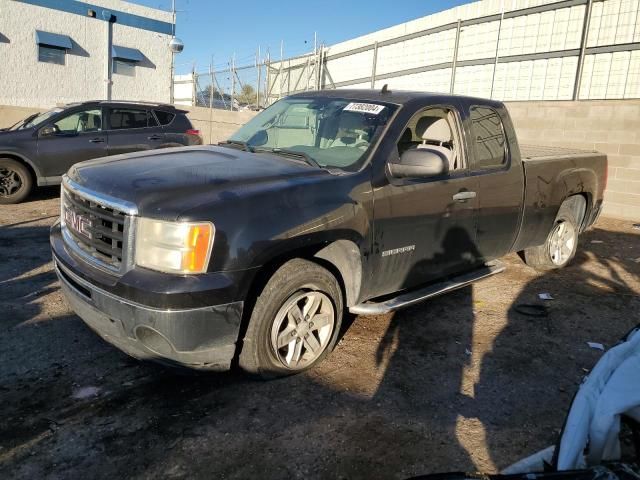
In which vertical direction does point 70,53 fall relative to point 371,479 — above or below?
above

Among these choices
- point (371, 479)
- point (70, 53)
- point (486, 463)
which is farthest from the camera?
point (70, 53)

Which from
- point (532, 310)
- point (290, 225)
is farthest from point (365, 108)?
point (532, 310)

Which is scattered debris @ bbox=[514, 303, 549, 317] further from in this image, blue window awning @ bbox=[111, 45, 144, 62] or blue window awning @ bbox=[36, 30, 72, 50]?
blue window awning @ bbox=[111, 45, 144, 62]

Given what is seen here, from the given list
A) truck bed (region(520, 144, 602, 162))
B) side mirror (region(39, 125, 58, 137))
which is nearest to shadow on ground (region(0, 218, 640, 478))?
truck bed (region(520, 144, 602, 162))

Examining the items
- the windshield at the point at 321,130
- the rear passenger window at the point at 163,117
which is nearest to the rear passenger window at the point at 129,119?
the rear passenger window at the point at 163,117

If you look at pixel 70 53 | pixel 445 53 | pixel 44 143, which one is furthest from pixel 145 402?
pixel 70 53

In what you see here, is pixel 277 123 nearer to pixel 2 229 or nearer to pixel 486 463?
pixel 486 463

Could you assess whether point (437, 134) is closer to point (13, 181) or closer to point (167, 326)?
point (167, 326)

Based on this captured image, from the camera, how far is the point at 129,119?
9430 mm

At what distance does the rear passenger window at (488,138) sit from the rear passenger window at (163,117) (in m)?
6.75

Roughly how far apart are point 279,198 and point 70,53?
2176 cm

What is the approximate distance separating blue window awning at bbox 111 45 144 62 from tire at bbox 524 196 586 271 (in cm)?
2099

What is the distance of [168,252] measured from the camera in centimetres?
279

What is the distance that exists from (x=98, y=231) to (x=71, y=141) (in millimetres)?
6630
